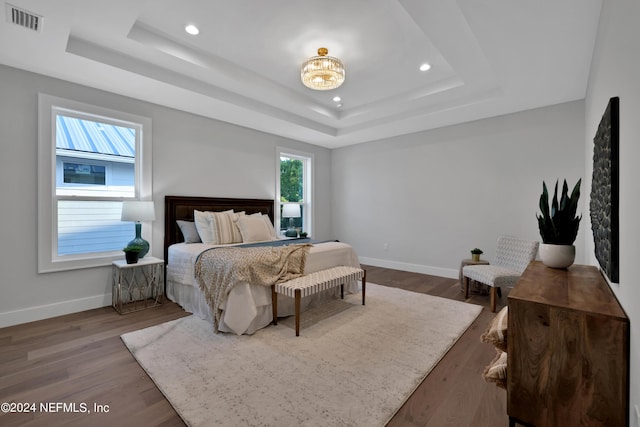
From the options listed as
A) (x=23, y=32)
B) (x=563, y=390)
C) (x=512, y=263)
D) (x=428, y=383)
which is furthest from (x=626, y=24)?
(x=23, y=32)

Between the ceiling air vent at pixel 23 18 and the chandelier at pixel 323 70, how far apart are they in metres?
2.11

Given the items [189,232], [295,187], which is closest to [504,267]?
[295,187]

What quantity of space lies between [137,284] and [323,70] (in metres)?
3.34

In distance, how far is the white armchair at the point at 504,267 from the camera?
10.9 feet

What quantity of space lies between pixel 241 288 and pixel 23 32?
107 inches

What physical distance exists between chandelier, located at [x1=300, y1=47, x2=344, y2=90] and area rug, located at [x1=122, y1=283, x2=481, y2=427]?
250cm

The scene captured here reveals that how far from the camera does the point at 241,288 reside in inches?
107

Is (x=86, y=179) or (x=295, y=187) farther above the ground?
(x=295, y=187)

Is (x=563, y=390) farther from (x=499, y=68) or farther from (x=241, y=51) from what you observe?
(x=241, y=51)

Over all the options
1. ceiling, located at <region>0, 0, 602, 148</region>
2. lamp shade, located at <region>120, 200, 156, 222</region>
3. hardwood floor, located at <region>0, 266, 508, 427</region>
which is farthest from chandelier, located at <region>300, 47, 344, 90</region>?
hardwood floor, located at <region>0, 266, 508, 427</region>

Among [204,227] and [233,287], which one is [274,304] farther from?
[204,227]

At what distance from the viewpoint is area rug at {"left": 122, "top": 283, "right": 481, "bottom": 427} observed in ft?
5.56

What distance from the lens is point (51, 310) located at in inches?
122

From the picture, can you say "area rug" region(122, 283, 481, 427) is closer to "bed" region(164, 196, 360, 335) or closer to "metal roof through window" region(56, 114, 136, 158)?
"bed" region(164, 196, 360, 335)
